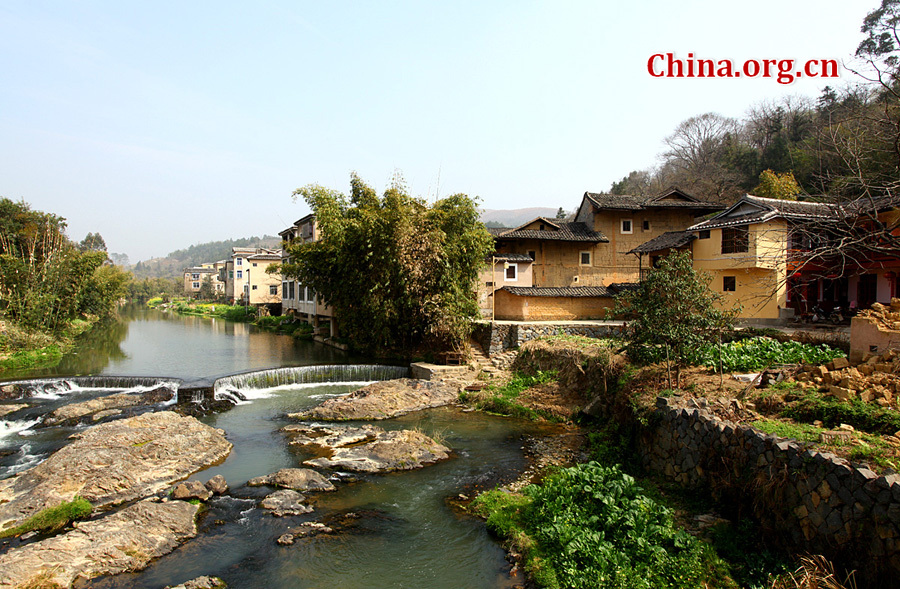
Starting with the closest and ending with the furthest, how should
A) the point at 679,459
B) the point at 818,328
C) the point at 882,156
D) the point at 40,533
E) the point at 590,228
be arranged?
the point at 40,533 → the point at 679,459 → the point at 882,156 → the point at 818,328 → the point at 590,228

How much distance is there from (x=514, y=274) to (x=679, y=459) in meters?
20.7


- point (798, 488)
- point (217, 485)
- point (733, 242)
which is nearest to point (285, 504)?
point (217, 485)

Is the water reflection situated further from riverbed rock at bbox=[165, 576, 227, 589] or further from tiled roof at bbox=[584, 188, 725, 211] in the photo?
tiled roof at bbox=[584, 188, 725, 211]

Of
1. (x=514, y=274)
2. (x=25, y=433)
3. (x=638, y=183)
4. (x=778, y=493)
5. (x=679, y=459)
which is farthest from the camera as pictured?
(x=638, y=183)

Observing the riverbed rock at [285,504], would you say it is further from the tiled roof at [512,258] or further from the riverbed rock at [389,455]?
the tiled roof at [512,258]

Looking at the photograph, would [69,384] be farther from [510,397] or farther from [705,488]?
[705,488]

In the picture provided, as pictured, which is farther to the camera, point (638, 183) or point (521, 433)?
point (638, 183)

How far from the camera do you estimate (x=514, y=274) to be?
2894 centimetres

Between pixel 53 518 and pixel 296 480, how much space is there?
3700 millimetres

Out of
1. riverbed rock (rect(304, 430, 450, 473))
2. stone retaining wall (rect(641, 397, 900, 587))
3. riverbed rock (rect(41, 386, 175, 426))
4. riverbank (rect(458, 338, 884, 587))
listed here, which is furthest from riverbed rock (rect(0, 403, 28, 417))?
stone retaining wall (rect(641, 397, 900, 587))

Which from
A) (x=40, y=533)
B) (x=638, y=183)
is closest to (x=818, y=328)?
(x=40, y=533)

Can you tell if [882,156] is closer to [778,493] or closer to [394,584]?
[778,493]

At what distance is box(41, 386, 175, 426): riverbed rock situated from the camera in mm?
13234

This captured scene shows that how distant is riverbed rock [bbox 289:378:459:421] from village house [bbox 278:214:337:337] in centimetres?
1257
